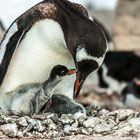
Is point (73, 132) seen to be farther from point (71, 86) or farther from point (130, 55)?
point (130, 55)

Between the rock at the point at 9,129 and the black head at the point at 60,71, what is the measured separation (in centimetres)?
53

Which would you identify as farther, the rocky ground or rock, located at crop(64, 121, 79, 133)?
the rocky ground

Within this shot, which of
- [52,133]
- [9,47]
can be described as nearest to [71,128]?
[52,133]

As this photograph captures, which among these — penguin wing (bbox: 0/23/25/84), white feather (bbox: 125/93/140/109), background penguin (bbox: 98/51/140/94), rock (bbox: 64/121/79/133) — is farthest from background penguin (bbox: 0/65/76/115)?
background penguin (bbox: 98/51/140/94)

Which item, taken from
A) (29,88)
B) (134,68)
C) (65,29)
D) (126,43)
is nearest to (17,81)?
(29,88)

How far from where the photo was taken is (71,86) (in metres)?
5.95

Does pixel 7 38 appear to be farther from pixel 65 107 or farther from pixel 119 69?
pixel 119 69

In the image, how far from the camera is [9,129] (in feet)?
17.1

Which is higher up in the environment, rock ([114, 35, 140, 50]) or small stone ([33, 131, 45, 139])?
rock ([114, 35, 140, 50])

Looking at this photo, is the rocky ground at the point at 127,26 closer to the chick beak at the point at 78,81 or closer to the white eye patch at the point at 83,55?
the chick beak at the point at 78,81

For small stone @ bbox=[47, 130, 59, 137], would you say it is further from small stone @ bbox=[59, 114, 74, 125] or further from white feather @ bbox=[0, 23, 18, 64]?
white feather @ bbox=[0, 23, 18, 64]

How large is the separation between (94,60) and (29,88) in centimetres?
58

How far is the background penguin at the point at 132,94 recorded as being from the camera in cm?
1117

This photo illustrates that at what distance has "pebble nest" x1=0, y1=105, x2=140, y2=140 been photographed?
520 centimetres
